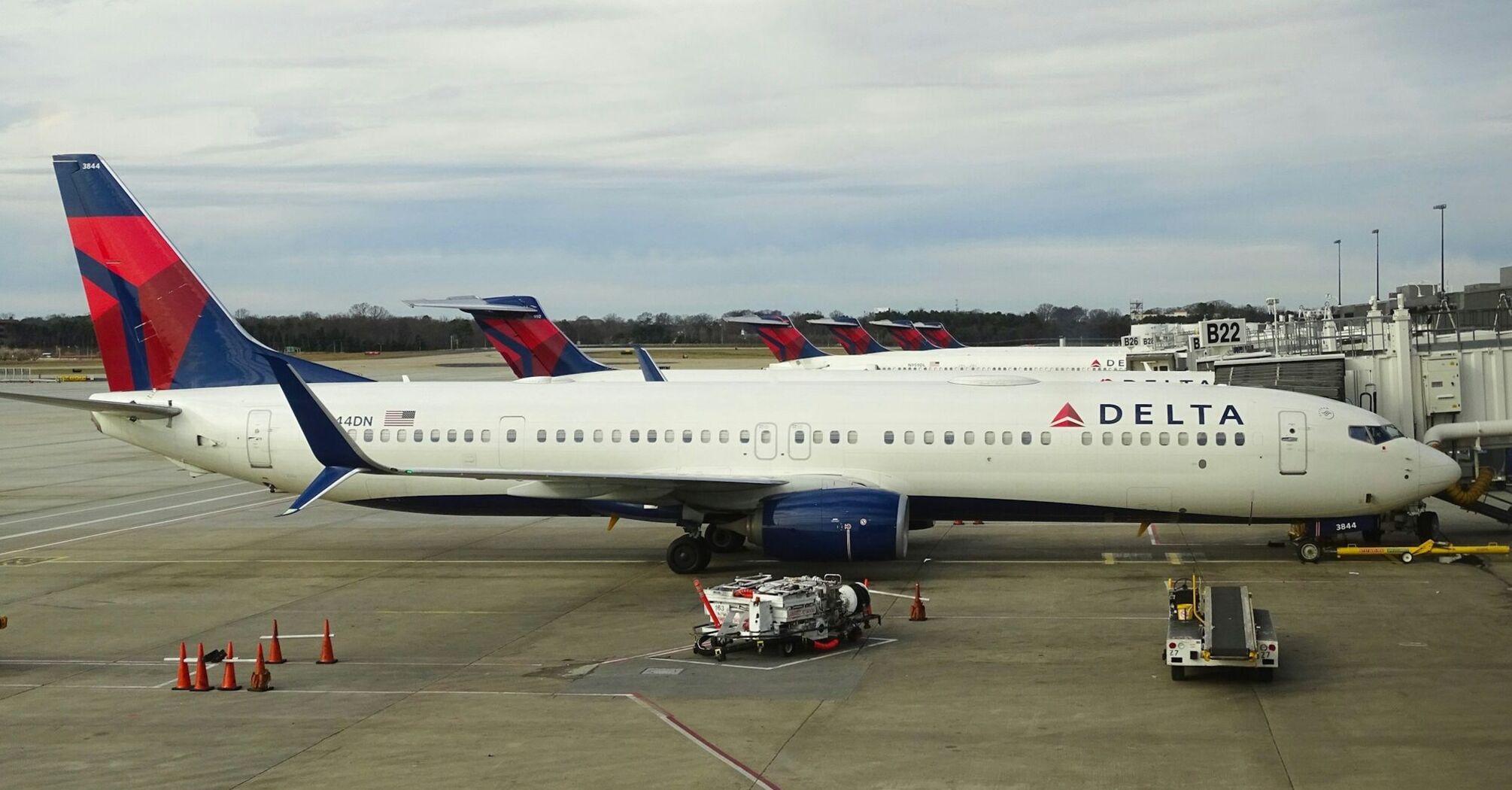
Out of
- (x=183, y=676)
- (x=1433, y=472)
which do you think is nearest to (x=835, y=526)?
(x=183, y=676)

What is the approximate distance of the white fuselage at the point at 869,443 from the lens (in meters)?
24.5

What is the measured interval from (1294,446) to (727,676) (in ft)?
41.7

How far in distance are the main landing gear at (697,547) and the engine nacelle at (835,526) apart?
150 cm

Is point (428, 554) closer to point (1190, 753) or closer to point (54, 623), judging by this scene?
point (54, 623)

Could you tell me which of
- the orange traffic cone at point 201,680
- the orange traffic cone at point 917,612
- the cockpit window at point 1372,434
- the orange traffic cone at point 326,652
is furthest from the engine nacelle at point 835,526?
the orange traffic cone at point 201,680

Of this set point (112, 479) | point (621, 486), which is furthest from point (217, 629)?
point (112, 479)

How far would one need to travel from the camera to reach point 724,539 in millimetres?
25953

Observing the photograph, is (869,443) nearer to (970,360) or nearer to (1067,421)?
(1067,421)

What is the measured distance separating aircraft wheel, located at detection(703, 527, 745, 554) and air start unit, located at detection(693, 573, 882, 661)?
6.51 m

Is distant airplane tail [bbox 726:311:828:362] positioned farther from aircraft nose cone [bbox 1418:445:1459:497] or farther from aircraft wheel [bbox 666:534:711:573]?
aircraft nose cone [bbox 1418:445:1459:497]

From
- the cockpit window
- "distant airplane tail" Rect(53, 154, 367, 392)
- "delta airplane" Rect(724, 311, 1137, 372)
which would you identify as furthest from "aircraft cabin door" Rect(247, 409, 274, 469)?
"delta airplane" Rect(724, 311, 1137, 372)

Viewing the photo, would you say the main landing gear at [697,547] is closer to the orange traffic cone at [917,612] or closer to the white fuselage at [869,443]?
the white fuselage at [869,443]

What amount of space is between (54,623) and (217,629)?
304cm

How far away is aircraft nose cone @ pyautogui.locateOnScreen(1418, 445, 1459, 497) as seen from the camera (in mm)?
24234
